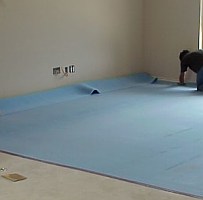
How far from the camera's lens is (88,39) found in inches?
327

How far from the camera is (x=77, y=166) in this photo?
4.31m

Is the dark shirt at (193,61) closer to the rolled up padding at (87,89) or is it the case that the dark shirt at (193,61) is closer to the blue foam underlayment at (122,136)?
the blue foam underlayment at (122,136)

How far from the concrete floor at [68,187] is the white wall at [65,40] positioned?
3.06 m

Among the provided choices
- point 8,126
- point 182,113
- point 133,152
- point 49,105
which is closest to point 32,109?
point 49,105

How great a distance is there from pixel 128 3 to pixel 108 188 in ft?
19.2

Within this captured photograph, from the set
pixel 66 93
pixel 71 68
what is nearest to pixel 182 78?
pixel 71 68

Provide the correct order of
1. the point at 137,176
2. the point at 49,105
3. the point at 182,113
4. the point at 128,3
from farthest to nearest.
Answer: the point at 128,3
the point at 49,105
the point at 182,113
the point at 137,176

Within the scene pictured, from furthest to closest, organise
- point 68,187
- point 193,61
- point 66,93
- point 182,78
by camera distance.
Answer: point 182,78 → point 193,61 → point 66,93 → point 68,187

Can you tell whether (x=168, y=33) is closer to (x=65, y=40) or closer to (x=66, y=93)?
(x=65, y=40)

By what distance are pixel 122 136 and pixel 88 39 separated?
3.33 metres

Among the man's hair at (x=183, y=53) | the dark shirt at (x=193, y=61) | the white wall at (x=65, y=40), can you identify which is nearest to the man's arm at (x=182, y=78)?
the dark shirt at (x=193, y=61)

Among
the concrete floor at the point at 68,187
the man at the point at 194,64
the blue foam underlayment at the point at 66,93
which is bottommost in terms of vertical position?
the concrete floor at the point at 68,187

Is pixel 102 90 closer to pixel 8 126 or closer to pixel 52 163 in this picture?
pixel 8 126

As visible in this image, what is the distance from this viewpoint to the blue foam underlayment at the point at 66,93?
6.86 metres
